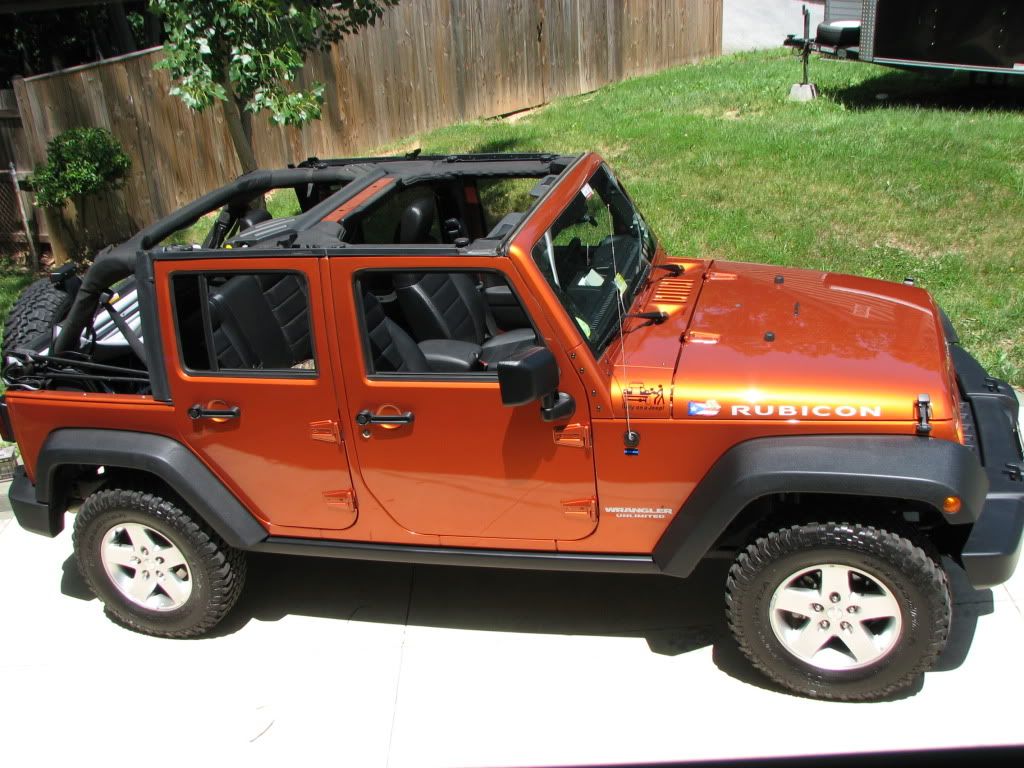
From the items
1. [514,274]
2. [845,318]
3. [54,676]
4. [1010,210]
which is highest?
[514,274]

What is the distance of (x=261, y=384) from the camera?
12.7 ft

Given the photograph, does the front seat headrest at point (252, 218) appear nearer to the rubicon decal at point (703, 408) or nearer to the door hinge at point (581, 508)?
the door hinge at point (581, 508)

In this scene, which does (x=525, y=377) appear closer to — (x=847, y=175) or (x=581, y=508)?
(x=581, y=508)

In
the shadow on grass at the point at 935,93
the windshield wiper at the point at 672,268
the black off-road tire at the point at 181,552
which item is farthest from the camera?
the shadow on grass at the point at 935,93

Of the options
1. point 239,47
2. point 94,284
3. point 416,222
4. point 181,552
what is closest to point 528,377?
point 416,222

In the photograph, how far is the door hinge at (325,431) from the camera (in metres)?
3.85

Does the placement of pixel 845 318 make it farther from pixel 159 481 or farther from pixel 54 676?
pixel 54 676

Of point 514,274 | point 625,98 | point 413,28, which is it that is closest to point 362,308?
point 514,274

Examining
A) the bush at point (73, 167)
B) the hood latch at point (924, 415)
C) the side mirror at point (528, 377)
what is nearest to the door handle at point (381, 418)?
the side mirror at point (528, 377)

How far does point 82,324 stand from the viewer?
4297 millimetres

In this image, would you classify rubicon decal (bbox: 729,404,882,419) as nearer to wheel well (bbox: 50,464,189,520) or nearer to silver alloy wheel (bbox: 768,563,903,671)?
silver alloy wheel (bbox: 768,563,903,671)

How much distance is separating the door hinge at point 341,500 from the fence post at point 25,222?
305 inches

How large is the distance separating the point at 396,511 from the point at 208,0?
13.1ft

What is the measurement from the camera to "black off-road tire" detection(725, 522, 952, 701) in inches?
134
